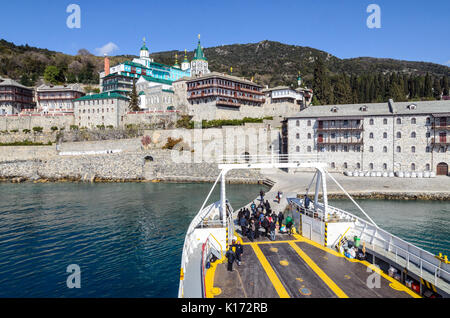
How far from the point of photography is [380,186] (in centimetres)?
3731

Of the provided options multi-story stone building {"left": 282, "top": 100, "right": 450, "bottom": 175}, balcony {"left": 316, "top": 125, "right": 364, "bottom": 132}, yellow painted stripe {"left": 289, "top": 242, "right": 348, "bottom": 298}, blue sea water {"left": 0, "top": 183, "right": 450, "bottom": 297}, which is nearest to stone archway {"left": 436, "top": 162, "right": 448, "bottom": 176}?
multi-story stone building {"left": 282, "top": 100, "right": 450, "bottom": 175}

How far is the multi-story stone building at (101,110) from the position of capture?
7375 cm

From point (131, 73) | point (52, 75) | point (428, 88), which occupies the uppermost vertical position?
point (52, 75)

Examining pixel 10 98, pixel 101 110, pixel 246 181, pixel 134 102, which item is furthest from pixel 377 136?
pixel 10 98

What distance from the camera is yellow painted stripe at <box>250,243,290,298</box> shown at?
9977mm

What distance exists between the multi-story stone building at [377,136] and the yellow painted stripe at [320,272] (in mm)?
36596

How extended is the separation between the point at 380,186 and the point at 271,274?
3286 centimetres

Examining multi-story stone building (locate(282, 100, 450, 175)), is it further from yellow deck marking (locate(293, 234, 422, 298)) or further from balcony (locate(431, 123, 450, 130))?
yellow deck marking (locate(293, 234, 422, 298))

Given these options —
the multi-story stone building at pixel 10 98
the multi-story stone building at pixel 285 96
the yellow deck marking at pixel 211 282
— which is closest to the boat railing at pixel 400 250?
the yellow deck marking at pixel 211 282

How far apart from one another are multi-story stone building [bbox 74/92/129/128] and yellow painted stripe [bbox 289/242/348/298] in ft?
230

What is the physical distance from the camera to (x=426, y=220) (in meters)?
25.6

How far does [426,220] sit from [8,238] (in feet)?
124

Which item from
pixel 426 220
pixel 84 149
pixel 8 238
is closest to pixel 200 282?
pixel 8 238

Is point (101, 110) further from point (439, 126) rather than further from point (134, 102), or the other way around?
point (439, 126)
